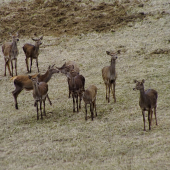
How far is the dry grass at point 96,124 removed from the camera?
8984 millimetres

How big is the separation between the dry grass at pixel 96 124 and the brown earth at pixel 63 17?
253 centimetres

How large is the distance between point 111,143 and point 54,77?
7283mm

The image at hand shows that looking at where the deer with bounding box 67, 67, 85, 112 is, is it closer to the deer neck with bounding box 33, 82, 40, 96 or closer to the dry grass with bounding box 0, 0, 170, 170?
the dry grass with bounding box 0, 0, 170, 170

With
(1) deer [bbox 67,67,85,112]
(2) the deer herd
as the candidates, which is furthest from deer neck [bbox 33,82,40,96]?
(1) deer [bbox 67,67,85,112]

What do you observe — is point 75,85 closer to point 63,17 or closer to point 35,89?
point 35,89

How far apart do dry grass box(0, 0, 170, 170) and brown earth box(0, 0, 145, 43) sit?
2532 millimetres

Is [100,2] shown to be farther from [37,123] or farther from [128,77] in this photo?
[37,123]

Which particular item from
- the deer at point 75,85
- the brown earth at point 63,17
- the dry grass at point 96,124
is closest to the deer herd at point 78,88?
the deer at point 75,85

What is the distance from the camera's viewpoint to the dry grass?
8984 mm

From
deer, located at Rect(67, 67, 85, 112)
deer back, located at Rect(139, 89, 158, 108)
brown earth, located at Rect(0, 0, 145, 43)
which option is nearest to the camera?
deer back, located at Rect(139, 89, 158, 108)

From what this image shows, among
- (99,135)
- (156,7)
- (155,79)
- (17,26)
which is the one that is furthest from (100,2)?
(99,135)

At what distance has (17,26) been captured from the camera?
2247 centimetres

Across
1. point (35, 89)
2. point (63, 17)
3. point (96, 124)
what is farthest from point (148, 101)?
point (63, 17)

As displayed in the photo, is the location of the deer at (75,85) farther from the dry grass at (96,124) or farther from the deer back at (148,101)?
the deer back at (148,101)
